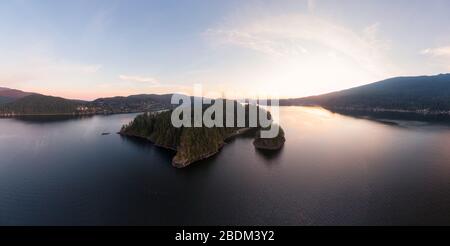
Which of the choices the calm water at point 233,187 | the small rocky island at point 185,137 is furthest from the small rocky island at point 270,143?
the calm water at point 233,187

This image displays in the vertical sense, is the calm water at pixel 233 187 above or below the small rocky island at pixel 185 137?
below

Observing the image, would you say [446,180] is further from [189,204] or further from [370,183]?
[189,204]

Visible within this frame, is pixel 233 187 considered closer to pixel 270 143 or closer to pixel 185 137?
pixel 185 137

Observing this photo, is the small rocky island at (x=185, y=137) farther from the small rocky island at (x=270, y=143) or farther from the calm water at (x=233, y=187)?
the calm water at (x=233, y=187)

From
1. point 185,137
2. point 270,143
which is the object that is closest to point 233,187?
point 185,137

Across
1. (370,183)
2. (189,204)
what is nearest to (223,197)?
(189,204)
